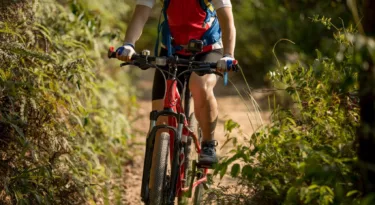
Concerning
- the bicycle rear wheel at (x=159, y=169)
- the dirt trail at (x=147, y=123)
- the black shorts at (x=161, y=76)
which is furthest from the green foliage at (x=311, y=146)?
the black shorts at (x=161, y=76)

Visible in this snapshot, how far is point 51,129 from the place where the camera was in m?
5.83

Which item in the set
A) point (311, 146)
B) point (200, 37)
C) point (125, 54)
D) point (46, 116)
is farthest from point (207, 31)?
point (311, 146)

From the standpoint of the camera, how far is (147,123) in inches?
444

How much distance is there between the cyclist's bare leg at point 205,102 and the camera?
5.34 meters

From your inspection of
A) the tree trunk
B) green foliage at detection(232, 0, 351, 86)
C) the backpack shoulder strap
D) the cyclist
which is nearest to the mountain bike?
the cyclist

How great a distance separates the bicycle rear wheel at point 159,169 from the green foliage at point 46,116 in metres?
0.23

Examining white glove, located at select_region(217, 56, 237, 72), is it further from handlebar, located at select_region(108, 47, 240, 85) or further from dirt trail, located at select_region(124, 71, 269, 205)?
dirt trail, located at select_region(124, 71, 269, 205)

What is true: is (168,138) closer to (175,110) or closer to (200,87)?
(175,110)

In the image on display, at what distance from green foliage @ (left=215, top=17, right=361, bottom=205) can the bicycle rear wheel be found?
49cm

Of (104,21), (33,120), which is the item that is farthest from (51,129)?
(104,21)

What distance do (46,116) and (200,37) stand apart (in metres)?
1.21

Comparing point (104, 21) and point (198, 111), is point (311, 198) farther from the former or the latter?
point (104, 21)

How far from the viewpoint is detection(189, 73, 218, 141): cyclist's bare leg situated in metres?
5.34

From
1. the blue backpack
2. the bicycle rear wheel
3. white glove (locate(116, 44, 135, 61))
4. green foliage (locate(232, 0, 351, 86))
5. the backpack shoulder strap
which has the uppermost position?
green foliage (locate(232, 0, 351, 86))
